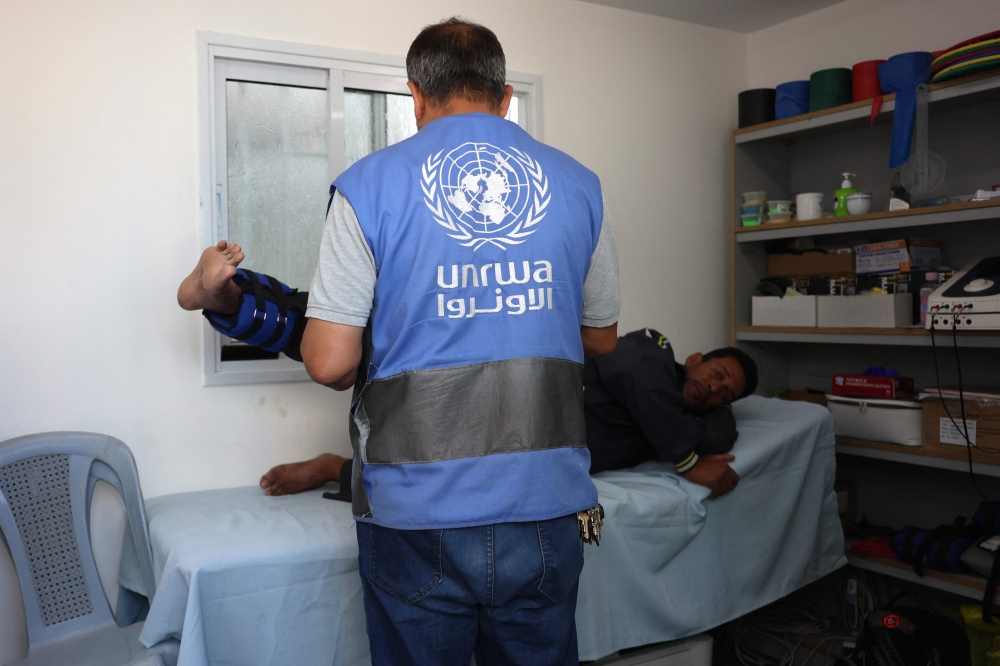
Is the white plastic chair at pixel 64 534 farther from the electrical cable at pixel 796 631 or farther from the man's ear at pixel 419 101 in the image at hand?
the electrical cable at pixel 796 631

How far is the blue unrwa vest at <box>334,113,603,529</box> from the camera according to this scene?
113 cm

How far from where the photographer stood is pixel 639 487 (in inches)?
90.7

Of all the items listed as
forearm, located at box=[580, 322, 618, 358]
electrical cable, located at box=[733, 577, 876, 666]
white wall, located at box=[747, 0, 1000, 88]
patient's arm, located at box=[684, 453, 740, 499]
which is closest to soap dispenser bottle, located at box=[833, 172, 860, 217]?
white wall, located at box=[747, 0, 1000, 88]

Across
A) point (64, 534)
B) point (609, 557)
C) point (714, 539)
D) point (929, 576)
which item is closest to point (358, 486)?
point (609, 557)

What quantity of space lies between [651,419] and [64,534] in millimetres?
1653

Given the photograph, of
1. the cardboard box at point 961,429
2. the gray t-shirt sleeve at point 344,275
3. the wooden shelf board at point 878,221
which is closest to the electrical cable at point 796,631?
the cardboard box at point 961,429

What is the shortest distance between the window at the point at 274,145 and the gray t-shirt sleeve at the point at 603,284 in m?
1.35

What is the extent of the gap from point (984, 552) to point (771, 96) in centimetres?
196

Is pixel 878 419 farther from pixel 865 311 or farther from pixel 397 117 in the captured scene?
pixel 397 117

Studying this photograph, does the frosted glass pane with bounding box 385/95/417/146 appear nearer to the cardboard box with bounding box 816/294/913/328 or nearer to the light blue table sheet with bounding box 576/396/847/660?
the light blue table sheet with bounding box 576/396/847/660

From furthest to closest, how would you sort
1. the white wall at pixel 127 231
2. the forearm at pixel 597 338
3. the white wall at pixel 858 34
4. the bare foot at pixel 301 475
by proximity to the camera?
the white wall at pixel 858 34 < the bare foot at pixel 301 475 < the white wall at pixel 127 231 < the forearm at pixel 597 338

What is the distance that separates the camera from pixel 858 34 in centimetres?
327

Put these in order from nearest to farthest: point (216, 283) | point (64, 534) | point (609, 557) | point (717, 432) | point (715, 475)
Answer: point (216, 283), point (64, 534), point (609, 557), point (715, 475), point (717, 432)

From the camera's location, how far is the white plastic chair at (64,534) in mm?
1870
